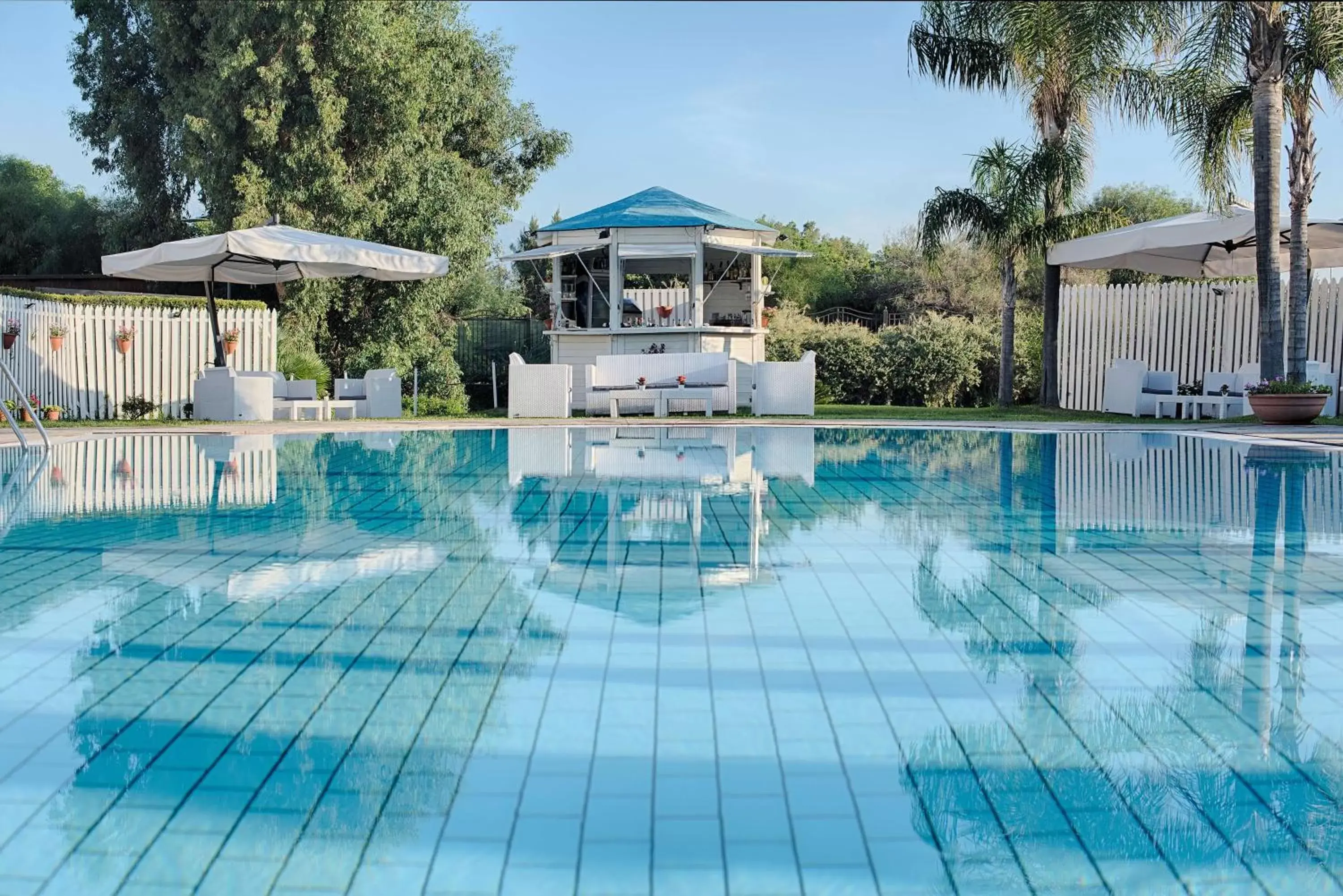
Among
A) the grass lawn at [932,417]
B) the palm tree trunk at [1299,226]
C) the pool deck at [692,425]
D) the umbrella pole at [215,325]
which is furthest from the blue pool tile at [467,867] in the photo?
the umbrella pole at [215,325]

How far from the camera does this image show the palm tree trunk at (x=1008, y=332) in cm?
1828

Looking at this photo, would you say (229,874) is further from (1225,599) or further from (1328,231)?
(1328,231)

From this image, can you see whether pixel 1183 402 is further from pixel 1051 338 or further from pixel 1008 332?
pixel 1008 332

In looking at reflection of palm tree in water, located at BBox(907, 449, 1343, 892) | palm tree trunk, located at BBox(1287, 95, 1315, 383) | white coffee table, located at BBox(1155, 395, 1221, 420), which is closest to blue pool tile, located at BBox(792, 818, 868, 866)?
reflection of palm tree in water, located at BBox(907, 449, 1343, 892)

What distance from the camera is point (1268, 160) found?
13844mm

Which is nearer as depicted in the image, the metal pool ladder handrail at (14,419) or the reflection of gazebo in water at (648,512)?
the reflection of gazebo in water at (648,512)

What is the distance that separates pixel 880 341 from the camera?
22.3 meters

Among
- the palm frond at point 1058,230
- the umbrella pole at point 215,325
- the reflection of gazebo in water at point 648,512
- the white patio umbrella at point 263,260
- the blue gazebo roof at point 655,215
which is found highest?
the blue gazebo roof at point 655,215

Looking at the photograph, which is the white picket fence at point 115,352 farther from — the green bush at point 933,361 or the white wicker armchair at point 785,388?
the green bush at point 933,361

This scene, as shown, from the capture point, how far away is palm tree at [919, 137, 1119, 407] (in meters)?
17.4

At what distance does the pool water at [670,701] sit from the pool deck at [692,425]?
5732 mm

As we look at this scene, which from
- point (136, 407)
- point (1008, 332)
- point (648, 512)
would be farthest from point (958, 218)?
point (136, 407)

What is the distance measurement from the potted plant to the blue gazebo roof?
929 centimetres

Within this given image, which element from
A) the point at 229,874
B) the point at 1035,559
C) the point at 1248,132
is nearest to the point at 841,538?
the point at 1035,559
